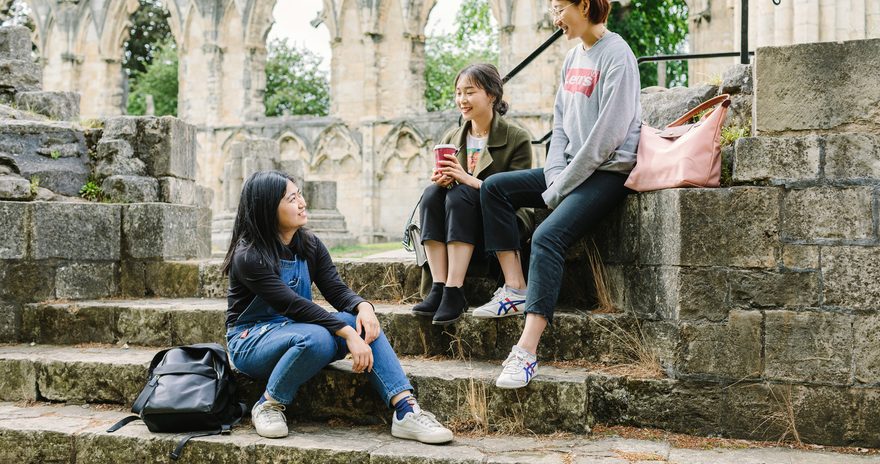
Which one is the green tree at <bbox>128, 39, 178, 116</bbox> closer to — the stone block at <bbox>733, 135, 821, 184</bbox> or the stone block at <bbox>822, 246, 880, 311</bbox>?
the stone block at <bbox>733, 135, 821, 184</bbox>

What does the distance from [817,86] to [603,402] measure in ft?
5.79

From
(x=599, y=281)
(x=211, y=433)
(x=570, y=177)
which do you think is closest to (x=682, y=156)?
(x=570, y=177)

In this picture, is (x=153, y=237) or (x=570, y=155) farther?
(x=153, y=237)

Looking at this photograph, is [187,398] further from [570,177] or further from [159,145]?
[159,145]

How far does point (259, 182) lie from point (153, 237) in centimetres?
214

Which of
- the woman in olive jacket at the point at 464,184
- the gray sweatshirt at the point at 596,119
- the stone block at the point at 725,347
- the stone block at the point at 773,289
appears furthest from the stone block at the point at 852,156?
the woman in olive jacket at the point at 464,184

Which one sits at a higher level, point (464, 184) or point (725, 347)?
point (464, 184)

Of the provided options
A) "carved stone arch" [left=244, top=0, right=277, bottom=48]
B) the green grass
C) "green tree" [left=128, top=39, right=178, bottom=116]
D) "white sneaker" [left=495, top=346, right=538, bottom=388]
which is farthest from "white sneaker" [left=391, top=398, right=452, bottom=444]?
"green tree" [left=128, top=39, right=178, bottom=116]

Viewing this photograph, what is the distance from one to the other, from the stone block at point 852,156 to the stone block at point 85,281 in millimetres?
4597

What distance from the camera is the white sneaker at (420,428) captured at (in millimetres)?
3566

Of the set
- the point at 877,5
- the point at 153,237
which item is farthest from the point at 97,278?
the point at 877,5

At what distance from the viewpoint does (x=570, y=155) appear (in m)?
4.12

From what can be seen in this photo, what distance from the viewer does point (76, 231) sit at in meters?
5.54

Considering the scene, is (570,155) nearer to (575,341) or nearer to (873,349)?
(575,341)
